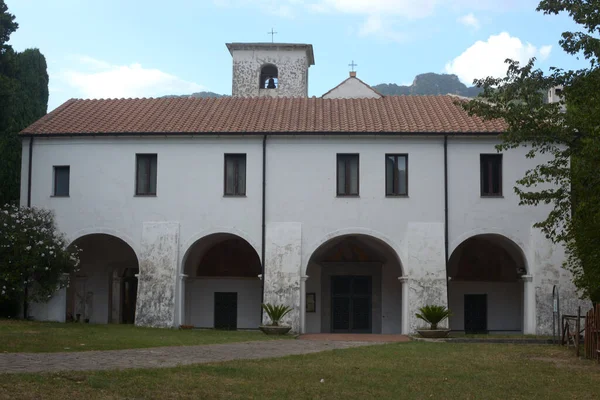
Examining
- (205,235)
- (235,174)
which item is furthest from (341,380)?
(235,174)

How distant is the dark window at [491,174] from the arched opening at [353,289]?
15.7 ft

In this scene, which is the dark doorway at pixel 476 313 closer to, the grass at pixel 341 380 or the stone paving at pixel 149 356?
the stone paving at pixel 149 356

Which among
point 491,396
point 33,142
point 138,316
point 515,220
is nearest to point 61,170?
point 33,142

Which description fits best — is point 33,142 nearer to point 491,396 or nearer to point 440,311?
point 440,311

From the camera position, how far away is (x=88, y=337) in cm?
1931

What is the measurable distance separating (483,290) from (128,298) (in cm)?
1407

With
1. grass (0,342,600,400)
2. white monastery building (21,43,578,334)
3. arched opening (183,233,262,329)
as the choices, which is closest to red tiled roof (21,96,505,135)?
white monastery building (21,43,578,334)

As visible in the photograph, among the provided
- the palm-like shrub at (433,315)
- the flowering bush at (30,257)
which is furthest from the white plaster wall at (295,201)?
the flowering bush at (30,257)

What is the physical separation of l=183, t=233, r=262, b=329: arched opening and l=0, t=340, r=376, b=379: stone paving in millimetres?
9166

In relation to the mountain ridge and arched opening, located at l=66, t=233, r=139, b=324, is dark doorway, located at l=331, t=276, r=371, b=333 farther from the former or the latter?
the mountain ridge

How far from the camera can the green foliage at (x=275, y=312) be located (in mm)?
24469

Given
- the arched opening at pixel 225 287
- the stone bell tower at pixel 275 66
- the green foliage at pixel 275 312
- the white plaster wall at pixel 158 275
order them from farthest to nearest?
1. the stone bell tower at pixel 275 66
2. the arched opening at pixel 225 287
3. the white plaster wall at pixel 158 275
4. the green foliage at pixel 275 312

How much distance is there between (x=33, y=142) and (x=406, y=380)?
18.7m

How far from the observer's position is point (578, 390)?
1236 cm
